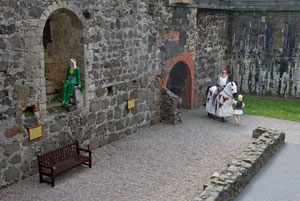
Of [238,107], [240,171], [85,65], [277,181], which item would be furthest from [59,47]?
[238,107]

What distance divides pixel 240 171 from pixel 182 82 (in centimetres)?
712

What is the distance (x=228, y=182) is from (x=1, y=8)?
5293mm

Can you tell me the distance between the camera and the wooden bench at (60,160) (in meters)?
8.02

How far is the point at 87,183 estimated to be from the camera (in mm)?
8188

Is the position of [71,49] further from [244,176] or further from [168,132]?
[244,176]

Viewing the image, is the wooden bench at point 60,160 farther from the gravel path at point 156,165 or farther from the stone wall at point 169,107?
the stone wall at point 169,107

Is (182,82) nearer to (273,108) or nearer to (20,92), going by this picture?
(273,108)

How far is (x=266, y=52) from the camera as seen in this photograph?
17.2 metres

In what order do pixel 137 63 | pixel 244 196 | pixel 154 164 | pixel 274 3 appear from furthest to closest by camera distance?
pixel 274 3
pixel 137 63
pixel 154 164
pixel 244 196

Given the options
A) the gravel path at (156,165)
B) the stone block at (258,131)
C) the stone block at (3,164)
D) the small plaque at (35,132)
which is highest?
the small plaque at (35,132)

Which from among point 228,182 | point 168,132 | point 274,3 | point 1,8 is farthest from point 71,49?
point 274,3

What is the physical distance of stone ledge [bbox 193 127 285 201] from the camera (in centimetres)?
715

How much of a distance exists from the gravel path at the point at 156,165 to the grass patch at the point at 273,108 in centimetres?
113

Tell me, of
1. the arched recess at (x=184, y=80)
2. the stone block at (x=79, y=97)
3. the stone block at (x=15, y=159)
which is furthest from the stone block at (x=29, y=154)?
the arched recess at (x=184, y=80)
